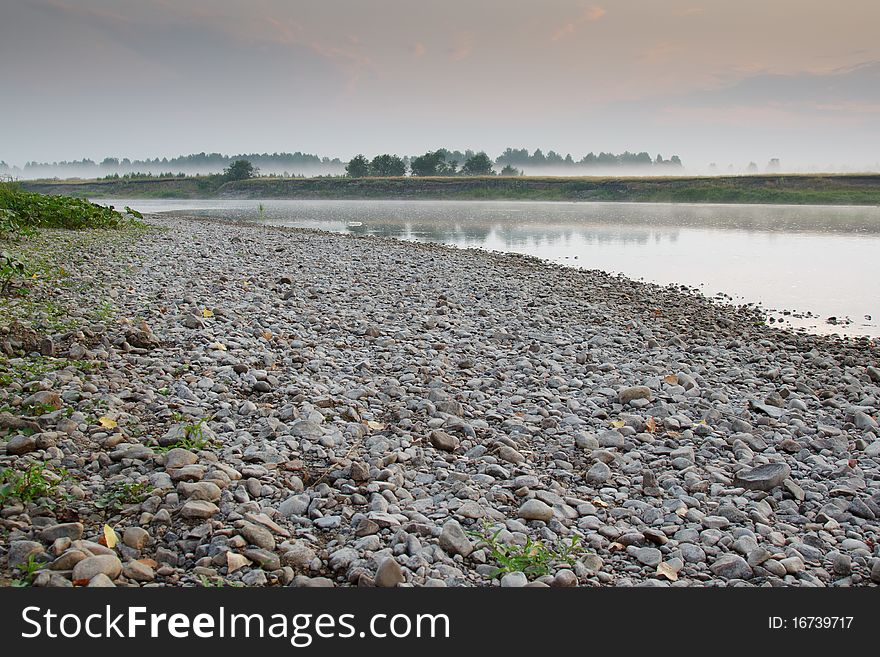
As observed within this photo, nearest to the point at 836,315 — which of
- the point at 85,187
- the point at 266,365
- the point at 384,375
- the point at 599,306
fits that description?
the point at 599,306

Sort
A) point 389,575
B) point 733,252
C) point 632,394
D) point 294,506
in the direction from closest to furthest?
point 389,575
point 294,506
point 632,394
point 733,252

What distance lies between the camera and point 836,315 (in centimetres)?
1271

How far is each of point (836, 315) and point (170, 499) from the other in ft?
43.3

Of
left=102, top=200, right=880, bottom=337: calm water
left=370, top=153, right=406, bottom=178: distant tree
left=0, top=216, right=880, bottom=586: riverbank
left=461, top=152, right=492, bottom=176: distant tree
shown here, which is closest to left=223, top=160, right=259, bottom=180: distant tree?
left=370, top=153, right=406, bottom=178: distant tree

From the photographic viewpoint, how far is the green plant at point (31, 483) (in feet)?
12.5

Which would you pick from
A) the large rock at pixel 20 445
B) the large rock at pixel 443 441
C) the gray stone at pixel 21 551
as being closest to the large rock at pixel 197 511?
the gray stone at pixel 21 551

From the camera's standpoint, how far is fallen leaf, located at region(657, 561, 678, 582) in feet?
A: 12.0

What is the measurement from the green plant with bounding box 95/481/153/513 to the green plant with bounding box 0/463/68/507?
0.91ft

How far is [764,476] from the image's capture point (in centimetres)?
490

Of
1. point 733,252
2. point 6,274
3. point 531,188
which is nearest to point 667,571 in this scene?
point 6,274

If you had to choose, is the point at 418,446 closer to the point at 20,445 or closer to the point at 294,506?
the point at 294,506

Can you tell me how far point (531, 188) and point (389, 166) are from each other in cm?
2928
